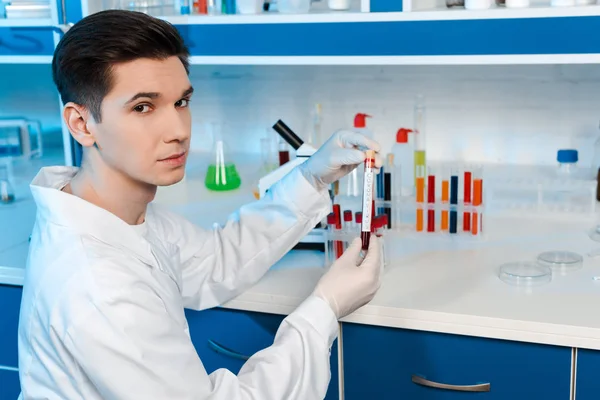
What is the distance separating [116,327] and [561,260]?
95 cm

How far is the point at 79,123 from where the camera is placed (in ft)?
4.11

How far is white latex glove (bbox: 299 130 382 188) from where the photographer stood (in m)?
1.55

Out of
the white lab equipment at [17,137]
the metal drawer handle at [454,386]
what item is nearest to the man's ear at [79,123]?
the metal drawer handle at [454,386]

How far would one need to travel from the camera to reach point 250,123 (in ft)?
8.00

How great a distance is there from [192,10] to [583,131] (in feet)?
3.63

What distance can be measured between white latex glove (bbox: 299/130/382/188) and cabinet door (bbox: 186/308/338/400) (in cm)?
31

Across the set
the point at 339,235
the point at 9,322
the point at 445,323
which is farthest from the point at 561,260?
the point at 9,322

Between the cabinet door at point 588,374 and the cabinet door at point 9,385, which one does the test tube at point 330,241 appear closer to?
the cabinet door at point 588,374

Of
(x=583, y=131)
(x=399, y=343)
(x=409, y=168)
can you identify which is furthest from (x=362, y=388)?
(x=583, y=131)

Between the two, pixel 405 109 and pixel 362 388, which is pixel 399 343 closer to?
pixel 362 388

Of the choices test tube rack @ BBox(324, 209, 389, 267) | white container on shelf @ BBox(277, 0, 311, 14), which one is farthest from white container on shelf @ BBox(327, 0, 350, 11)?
test tube rack @ BBox(324, 209, 389, 267)

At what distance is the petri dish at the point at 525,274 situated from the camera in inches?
59.6

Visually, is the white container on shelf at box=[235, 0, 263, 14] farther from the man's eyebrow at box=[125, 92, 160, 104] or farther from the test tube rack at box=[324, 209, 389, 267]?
the man's eyebrow at box=[125, 92, 160, 104]

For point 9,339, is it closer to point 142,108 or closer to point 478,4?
point 142,108
